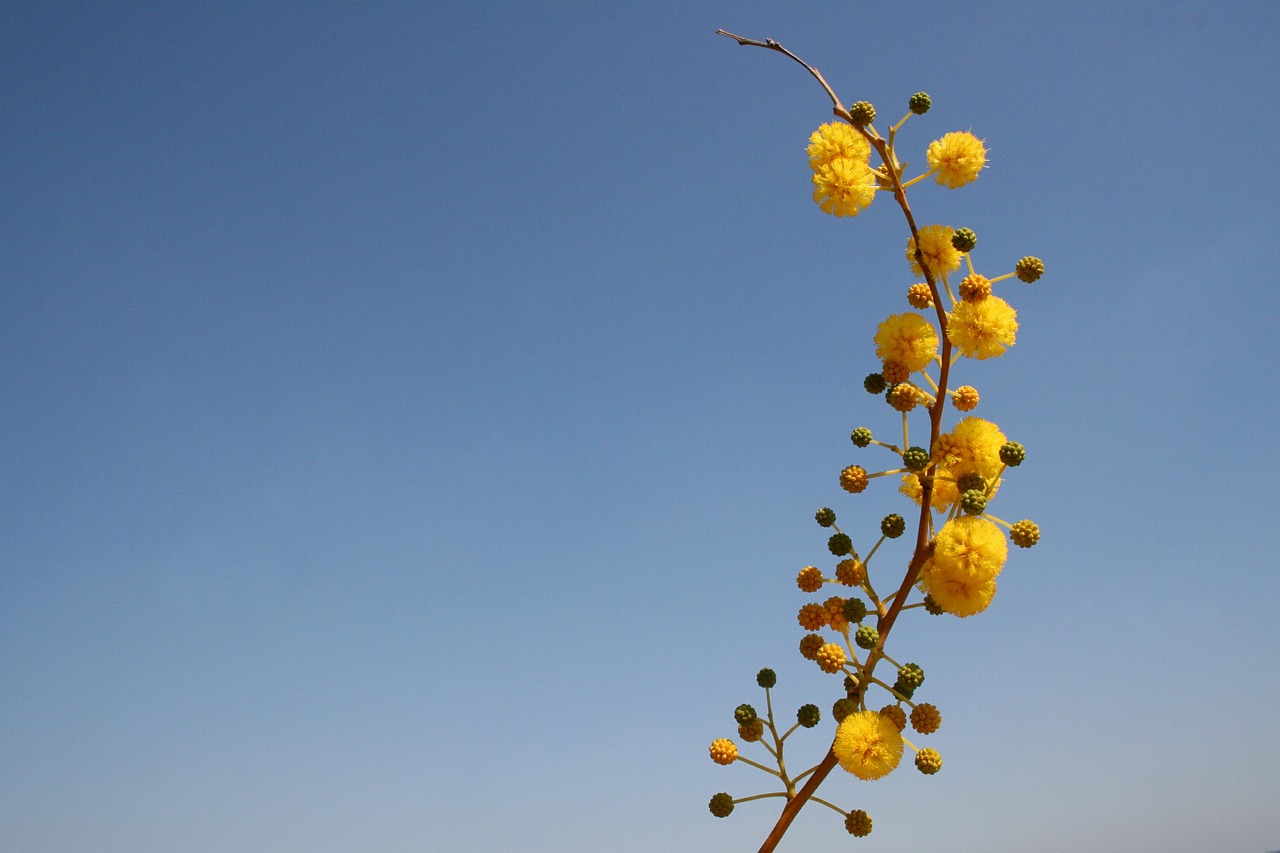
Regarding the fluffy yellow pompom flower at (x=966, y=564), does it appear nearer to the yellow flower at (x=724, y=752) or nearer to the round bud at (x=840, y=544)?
the round bud at (x=840, y=544)

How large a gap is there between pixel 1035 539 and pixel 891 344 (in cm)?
114

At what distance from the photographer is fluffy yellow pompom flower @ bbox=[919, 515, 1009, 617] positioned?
373cm

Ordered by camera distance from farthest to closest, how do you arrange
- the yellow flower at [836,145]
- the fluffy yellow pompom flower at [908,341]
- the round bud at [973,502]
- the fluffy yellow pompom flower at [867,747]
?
the yellow flower at [836,145], the fluffy yellow pompom flower at [908,341], the round bud at [973,502], the fluffy yellow pompom flower at [867,747]

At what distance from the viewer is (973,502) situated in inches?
151

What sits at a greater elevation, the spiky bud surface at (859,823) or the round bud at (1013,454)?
the round bud at (1013,454)

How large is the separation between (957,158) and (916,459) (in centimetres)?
159

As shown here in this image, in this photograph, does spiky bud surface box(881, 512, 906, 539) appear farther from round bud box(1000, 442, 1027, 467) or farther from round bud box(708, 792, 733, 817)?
round bud box(708, 792, 733, 817)

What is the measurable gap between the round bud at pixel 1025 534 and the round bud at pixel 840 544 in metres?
0.73

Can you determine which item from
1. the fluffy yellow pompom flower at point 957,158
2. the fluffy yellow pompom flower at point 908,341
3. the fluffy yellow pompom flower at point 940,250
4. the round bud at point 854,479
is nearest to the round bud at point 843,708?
the round bud at point 854,479

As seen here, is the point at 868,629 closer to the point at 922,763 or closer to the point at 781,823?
the point at 922,763

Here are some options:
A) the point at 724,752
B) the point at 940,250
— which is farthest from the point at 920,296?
the point at 724,752

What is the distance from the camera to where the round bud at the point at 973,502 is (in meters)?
3.83

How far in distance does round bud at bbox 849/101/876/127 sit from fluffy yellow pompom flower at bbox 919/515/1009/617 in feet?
6.61

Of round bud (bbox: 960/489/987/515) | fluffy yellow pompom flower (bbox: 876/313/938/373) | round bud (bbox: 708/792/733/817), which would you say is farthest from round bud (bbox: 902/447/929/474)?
round bud (bbox: 708/792/733/817)
